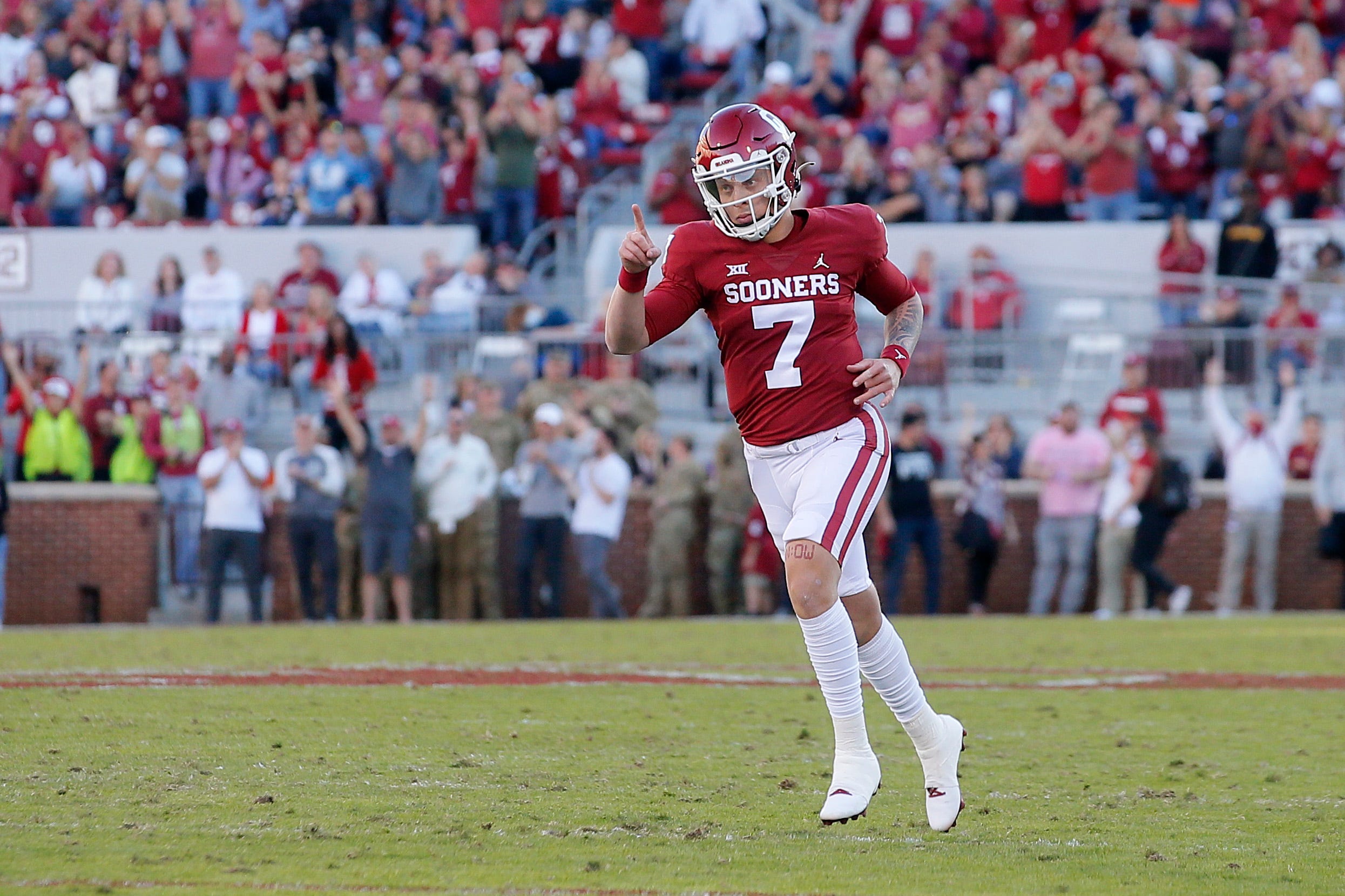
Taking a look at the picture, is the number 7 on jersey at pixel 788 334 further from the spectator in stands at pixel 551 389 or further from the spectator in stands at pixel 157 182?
the spectator in stands at pixel 157 182

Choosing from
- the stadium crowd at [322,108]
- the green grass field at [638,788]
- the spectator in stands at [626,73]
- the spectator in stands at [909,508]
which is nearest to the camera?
the green grass field at [638,788]

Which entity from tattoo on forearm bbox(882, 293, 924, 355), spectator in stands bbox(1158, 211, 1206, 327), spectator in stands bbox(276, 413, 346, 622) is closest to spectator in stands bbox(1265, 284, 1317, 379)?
spectator in stands bbox(1158, 211, 1206, 327)

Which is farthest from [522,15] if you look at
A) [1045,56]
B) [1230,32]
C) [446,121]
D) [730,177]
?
[730,177]

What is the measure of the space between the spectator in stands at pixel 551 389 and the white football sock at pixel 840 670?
38.1ft

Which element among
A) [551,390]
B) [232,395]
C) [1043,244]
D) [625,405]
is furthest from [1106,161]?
[232,395]

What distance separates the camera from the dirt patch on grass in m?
9.87

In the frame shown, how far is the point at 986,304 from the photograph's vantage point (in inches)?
731

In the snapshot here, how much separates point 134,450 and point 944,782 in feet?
42.8

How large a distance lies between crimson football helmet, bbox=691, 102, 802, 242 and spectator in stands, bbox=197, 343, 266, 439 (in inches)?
476

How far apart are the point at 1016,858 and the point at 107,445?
1388 centimetres

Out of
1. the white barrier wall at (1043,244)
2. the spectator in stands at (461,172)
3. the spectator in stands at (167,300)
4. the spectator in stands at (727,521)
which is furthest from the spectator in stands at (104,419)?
the spectator in stands at (727,521)

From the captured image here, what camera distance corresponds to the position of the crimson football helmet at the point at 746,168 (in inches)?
236

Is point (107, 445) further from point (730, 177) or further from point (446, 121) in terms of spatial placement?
point (730, 177)

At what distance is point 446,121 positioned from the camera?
2166 cm
